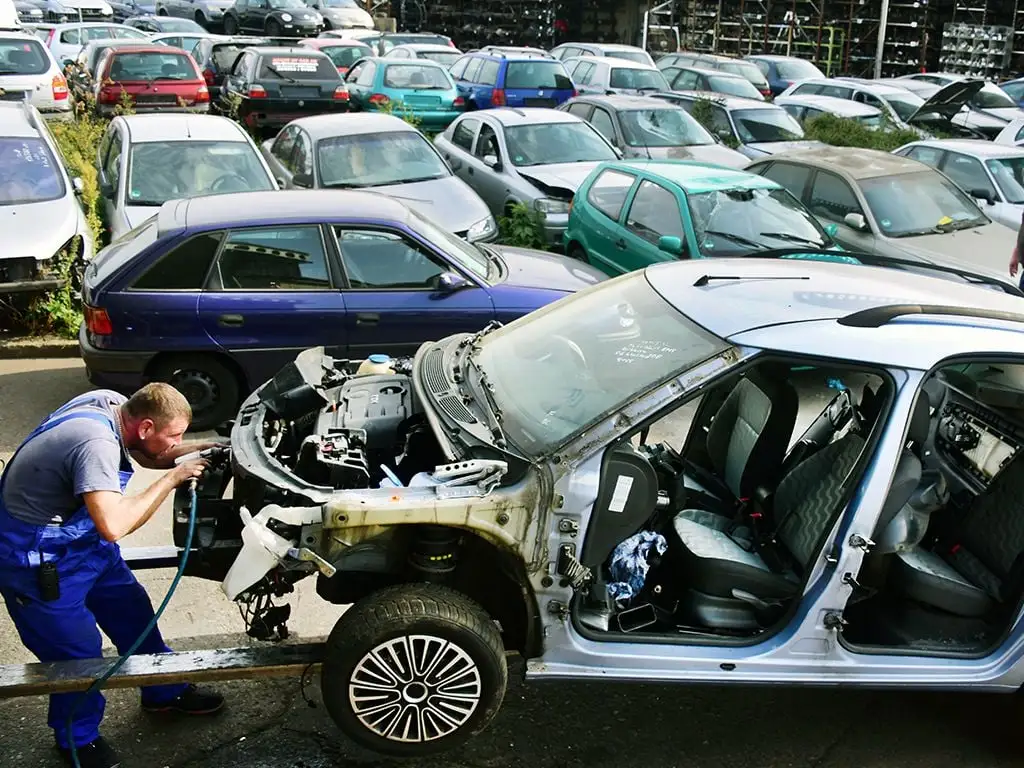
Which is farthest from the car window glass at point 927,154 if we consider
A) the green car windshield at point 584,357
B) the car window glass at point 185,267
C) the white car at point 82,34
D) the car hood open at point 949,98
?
the white car at point 82,34

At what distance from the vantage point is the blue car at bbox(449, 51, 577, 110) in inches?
671

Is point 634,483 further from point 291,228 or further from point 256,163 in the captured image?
point 256,163

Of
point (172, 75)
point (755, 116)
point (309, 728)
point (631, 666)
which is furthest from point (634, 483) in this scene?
point (172, 75)

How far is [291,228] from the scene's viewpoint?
6.75 m

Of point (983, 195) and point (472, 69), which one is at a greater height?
point (472, 69)

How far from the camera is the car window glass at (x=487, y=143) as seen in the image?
1181cm

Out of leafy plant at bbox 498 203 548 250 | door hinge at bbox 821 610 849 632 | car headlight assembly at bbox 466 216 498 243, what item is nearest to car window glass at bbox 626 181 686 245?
car headlight assembly at bbox 466 216 498 243

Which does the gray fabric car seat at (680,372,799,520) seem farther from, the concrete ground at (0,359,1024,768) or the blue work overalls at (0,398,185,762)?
the blue work overalls at (0,398,185,762)

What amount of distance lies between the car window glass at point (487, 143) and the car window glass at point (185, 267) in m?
5.62

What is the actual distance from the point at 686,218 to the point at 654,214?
48cm

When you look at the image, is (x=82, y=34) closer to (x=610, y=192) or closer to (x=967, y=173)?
(x=610, y=192)

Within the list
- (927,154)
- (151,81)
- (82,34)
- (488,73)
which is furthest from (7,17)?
(927,154)

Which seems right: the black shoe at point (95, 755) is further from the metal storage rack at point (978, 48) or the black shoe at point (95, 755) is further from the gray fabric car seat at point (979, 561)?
the metal storage rack at point (978, 48)

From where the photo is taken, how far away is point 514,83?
17.1 meters
